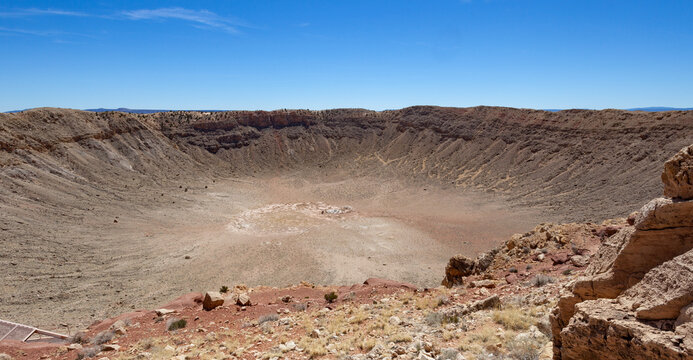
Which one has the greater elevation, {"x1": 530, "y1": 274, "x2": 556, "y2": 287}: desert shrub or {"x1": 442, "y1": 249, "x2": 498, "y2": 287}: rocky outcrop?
{"x1": 530, "y1": 274, "x2": 556, "y2": 287}: desert shrub

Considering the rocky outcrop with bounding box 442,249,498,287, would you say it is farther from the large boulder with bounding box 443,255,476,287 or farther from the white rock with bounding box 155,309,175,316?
the white rock with bounding box 155,309,175,316

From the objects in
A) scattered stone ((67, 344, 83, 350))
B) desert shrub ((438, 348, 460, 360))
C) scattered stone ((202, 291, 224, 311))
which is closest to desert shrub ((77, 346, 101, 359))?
scattered stone ((67, 344, 83, 350))

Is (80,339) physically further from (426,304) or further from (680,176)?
(680,176)

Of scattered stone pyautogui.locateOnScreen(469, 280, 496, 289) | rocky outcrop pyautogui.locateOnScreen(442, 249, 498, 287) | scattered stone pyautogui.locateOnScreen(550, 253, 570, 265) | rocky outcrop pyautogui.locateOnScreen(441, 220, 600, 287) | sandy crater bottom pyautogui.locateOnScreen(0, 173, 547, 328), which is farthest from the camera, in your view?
A: sandy crater bottom pyautogui.locateOnScreen(0, 173, 547, 328)

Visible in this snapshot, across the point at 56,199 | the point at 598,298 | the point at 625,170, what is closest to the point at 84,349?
the point at 598,298

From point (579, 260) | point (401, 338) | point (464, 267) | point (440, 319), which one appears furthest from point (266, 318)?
point (579, 260)

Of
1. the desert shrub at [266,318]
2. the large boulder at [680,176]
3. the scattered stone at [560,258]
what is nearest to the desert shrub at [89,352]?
the desert shrub at [266,318]
